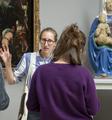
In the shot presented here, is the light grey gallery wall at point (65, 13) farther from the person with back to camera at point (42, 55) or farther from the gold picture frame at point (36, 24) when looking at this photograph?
the person with back to camera at point (42, 55)

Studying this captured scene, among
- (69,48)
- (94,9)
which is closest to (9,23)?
(94,9)

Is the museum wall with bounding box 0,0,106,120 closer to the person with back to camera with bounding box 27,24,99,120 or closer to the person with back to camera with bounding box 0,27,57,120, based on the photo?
the person with back to camera with bounding box 0,27,57,120

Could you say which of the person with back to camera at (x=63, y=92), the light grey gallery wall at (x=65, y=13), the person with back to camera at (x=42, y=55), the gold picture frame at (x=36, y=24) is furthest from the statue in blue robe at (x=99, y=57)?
the person with back to camera at (x=63, y=92)

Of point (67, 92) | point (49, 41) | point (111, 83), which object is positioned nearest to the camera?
point (67, 92)

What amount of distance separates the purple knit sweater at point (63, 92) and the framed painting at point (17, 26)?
5.71 feet

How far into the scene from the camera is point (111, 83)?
3.00 metres

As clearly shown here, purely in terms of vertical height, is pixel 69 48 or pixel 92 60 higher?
pixel 69 48

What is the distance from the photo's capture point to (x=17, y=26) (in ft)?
11.0

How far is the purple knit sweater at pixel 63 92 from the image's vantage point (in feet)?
5.28

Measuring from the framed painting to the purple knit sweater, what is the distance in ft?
5.71

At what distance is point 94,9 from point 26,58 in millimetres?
1214

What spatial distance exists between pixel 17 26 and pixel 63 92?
6.11 ft

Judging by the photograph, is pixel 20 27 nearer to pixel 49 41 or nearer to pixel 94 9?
pixel 94 9

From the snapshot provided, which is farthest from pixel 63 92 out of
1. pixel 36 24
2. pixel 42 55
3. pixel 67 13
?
pixel 67 13
